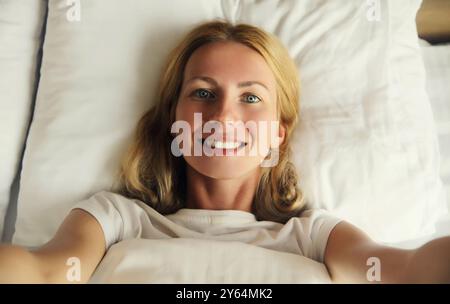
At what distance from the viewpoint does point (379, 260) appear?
2.55ft

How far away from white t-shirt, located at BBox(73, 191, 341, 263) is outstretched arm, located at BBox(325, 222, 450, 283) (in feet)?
0.10

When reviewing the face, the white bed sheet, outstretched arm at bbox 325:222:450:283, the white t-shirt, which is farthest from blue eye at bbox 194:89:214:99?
the white bed sheet

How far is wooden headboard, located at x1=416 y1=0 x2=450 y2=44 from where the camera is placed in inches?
44.3

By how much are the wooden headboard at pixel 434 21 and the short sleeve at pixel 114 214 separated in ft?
2.63

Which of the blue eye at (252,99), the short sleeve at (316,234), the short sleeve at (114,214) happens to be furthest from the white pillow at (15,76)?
the short sleeve at (316,234)

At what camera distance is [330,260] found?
835 millimetres

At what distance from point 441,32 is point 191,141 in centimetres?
70

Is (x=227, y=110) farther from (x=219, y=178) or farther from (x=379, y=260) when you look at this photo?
(x=379, y=260)

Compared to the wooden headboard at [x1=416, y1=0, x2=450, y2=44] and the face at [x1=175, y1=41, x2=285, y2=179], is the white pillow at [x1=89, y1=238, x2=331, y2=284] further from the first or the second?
the wooden headboard at [x1=416, y1=0, x2=450, y2=44]

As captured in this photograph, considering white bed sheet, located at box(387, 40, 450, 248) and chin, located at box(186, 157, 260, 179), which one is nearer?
chin, located at box(186, 157, 260, 179)

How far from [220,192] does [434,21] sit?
680 millimetres

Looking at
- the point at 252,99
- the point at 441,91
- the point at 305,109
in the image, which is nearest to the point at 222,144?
the point at 252,99
